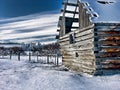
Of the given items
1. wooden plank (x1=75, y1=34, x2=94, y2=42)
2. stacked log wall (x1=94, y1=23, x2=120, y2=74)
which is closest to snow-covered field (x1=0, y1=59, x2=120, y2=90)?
stacked log wall (x1=94, y1=23, x2=120, y2=74)

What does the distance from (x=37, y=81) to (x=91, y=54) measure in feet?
13.5

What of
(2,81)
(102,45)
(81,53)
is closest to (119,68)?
(102,45)

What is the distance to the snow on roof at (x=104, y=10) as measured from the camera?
51.3 feet

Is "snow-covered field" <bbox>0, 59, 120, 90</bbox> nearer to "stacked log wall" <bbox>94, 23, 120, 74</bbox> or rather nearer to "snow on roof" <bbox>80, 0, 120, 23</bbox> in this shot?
"stacked log wall" <bbox>94, 23, 120, 74</bbox>

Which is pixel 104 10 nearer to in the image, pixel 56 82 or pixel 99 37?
pixel 99 37

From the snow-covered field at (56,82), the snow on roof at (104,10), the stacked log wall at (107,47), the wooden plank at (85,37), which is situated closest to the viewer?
the snow-covered field at (56,82)

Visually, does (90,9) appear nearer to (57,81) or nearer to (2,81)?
(57,81)

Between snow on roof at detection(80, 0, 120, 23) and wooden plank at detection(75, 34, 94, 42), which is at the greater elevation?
snow on roof at detection(80, 0, 120, 23)

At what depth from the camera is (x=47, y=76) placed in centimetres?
1391

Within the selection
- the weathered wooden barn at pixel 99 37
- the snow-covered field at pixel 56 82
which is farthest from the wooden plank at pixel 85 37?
the snow-covered field at pixel 56 82

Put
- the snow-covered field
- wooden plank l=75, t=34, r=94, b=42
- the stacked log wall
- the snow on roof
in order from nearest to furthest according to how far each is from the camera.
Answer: the snow-covered field, the stacked log wall, the snow on roof, wooden plank l=75, t=34, r=94, b=42

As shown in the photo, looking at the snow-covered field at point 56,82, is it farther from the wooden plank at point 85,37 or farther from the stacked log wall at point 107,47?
the wooden plank at point 85,37

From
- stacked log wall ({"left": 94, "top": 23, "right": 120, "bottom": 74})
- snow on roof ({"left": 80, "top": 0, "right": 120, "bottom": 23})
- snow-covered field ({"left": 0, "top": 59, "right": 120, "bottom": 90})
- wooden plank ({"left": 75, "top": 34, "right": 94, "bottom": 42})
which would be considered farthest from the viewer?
wooden plank ({"left": 75, "top": 34, "right": 94, "bottom": 42})

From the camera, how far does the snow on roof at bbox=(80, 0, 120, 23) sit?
15.6 m
